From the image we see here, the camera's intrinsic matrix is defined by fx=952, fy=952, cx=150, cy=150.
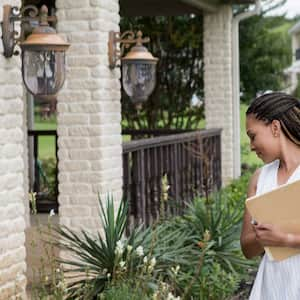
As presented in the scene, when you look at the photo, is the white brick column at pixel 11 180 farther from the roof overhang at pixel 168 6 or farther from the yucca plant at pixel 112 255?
the roof overhang at pixel 168 6

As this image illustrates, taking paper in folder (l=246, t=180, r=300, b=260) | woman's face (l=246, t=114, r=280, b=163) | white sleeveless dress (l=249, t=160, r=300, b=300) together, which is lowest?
white sleeveless dress (l=249, t=160, r=300, b=300)

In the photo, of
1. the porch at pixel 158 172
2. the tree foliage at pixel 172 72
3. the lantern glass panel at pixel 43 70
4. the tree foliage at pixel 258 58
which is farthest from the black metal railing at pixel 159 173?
the tree foliage at pixel 258 58

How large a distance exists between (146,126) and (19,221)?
1095 cm

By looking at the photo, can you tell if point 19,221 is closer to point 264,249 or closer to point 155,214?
point 264,249

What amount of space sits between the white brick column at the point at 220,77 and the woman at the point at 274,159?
10.8 meters

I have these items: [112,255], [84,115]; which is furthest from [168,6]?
[112,255]

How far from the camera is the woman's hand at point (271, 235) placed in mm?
3318

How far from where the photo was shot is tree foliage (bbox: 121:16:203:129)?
1672 centimetres

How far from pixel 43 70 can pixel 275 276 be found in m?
3.36

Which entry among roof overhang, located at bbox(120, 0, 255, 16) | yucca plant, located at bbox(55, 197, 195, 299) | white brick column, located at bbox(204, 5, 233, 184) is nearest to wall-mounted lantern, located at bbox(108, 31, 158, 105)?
yucca plant, located at bbox(55, 197, 195, 299)

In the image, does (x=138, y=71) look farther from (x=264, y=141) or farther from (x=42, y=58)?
(x=264, y=141)

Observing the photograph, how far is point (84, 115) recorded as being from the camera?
807 cm

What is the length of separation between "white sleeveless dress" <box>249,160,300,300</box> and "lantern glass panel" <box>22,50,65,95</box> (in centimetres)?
313

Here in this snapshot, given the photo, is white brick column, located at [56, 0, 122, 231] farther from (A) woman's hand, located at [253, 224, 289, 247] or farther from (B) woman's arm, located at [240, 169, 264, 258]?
(A) woman's hand, located at [253, 224, 289, 247]
